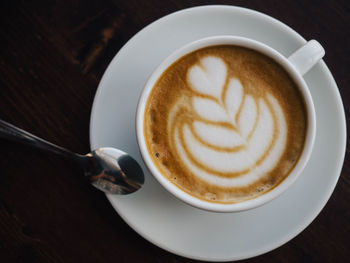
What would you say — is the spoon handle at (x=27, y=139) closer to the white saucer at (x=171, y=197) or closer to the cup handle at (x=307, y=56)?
the white saucer at (x=171, y=197)

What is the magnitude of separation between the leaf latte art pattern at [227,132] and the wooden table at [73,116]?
1.55 feet

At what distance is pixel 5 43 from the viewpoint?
5.19 ft

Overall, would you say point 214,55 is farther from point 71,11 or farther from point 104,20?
point 71,11

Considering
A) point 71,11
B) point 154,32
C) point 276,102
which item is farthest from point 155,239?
point 71,11

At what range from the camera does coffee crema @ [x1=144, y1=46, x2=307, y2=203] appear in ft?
4.20

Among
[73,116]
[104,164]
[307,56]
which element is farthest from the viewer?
[73,116]

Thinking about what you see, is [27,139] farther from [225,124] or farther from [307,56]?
[307,56]

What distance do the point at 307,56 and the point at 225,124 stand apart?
380 millimetres

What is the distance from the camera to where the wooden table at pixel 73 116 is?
1552 millimetres

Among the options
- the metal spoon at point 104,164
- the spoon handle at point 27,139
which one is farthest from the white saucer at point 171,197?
the spoon handle at point 27,139

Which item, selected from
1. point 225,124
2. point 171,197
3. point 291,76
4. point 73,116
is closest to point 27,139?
point 73,116

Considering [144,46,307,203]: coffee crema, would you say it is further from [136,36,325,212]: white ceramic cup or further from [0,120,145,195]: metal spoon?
[0,120,145,195]: metal spoon

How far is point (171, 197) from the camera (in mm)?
1399

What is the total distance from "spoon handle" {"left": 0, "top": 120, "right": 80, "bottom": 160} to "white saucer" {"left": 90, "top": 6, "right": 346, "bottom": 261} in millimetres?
150
